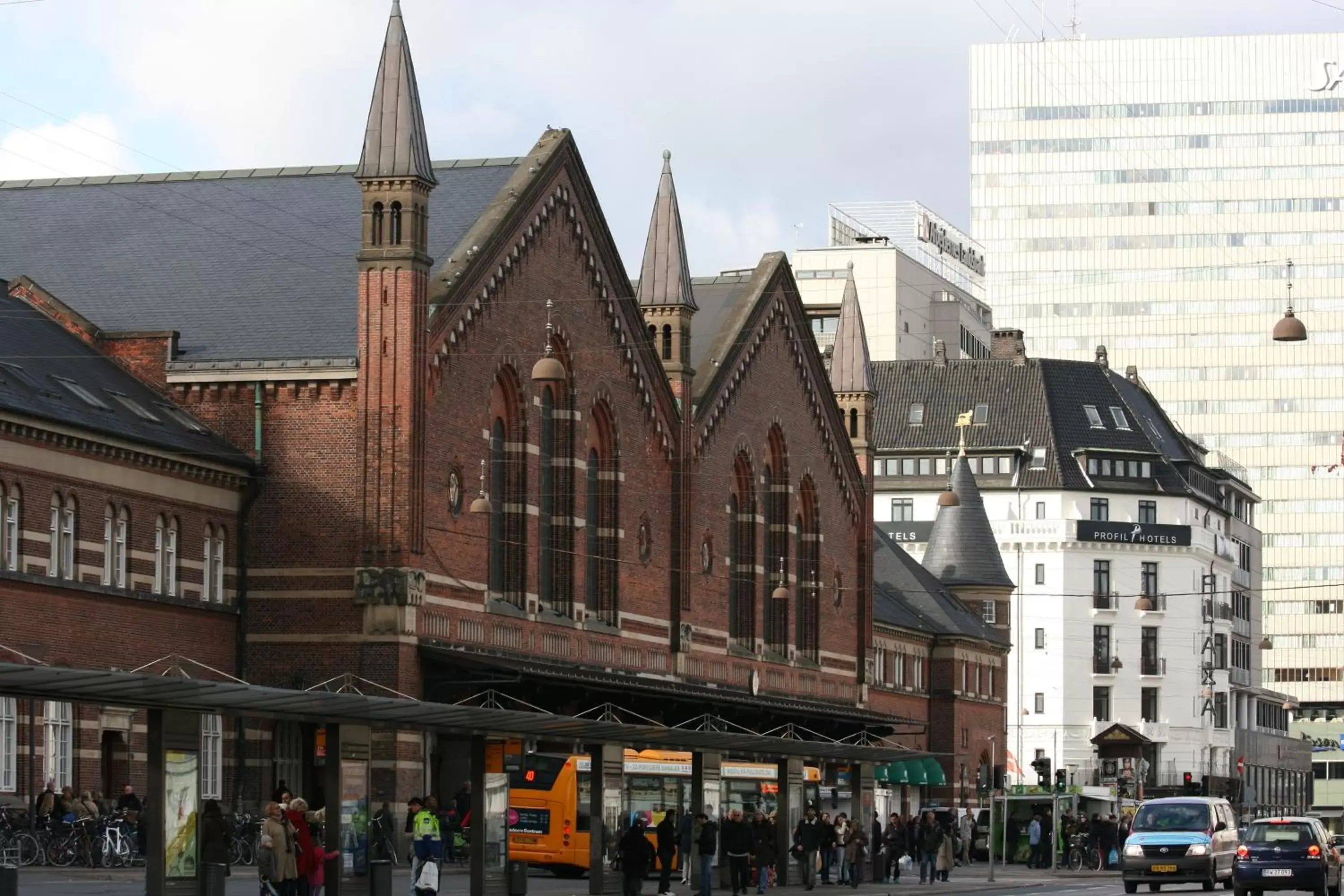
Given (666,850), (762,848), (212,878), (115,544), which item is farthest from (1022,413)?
(212,878)

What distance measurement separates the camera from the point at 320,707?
108 feet

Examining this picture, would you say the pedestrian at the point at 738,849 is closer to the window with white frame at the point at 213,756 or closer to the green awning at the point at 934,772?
the window with white frame at the point at 213,756

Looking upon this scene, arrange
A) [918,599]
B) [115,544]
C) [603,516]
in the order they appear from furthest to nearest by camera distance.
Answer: [918,599] → [603,516] → [115,544]

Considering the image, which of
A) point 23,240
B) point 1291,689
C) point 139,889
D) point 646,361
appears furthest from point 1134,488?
point 139,889

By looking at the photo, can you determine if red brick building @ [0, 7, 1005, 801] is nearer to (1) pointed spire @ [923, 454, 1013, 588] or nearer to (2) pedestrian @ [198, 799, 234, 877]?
(2) pedestrian @ [198, 799, 234, 877]

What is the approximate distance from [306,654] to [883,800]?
39222 millimetres

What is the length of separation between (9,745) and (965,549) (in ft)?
205

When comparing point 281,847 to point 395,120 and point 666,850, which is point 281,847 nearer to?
point 666,850

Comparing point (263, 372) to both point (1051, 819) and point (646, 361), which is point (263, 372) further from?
point (1051, 819)

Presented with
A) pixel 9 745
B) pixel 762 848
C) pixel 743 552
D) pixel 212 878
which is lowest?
pixel 762 848

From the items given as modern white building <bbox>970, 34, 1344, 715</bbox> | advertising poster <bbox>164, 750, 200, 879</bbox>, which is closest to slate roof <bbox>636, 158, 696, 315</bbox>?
advertising poster <bbox>164, 750, 200, 879</bbox>

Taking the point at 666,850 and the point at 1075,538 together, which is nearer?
the point at 666,850

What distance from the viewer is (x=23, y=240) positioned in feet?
197

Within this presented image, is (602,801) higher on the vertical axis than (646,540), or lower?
lower
